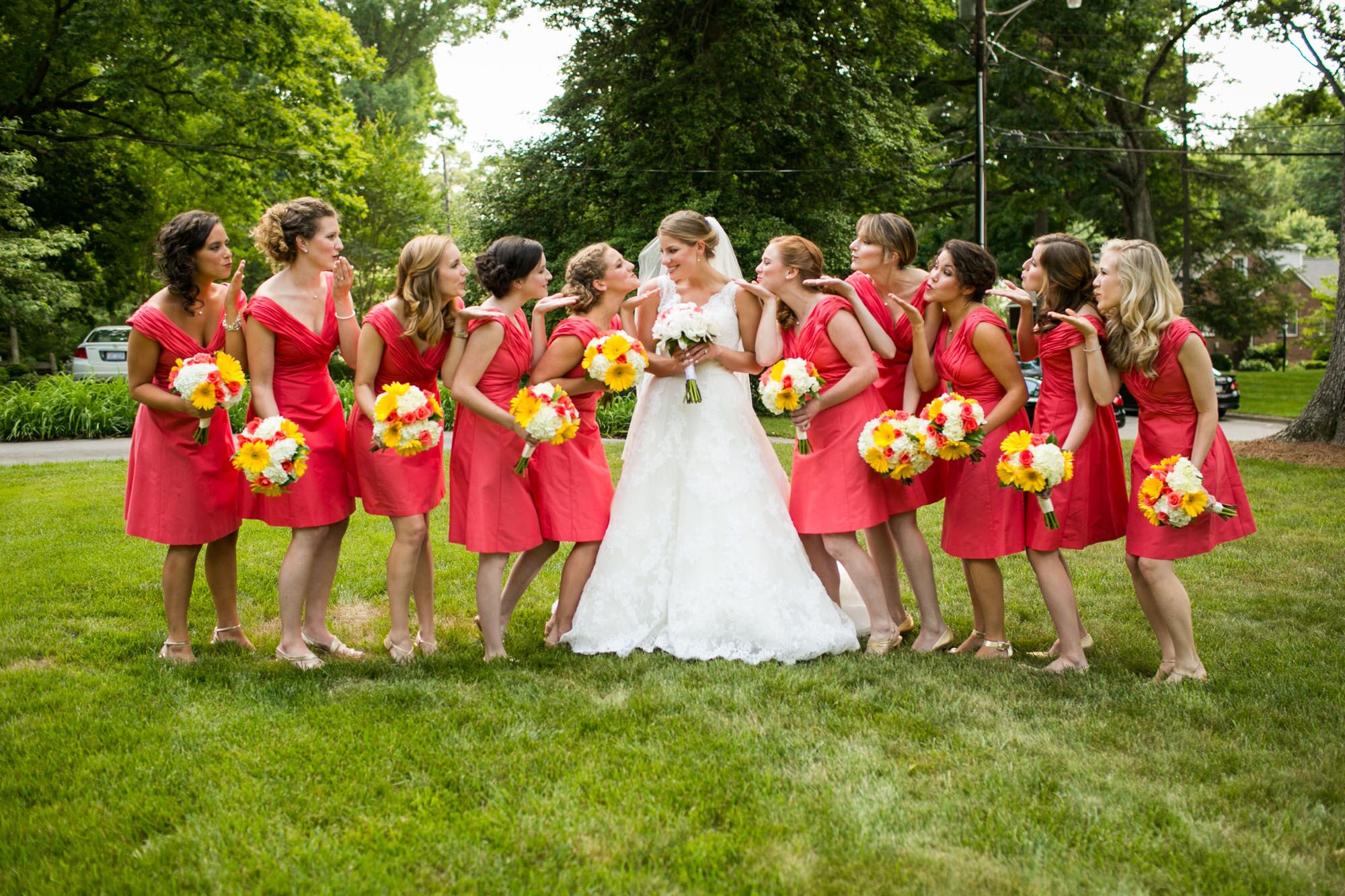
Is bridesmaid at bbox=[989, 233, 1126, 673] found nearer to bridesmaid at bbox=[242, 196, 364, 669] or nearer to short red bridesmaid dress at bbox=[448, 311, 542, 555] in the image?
short red bridesmaid dress at bbox=[448, 311, 542, 555]

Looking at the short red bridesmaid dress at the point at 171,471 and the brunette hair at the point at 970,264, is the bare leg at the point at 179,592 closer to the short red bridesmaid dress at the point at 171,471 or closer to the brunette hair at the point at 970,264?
the short red bridesmaid dress at the point at 171,471

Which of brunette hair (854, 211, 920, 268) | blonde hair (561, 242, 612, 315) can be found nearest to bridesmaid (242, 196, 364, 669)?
blonde hair (561, 242, 612, 315)

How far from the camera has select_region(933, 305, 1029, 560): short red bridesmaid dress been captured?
533 cm

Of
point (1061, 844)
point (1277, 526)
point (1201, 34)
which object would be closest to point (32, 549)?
point (1061, 844)

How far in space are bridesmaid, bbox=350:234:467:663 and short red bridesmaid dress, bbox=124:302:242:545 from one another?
29.6 inches

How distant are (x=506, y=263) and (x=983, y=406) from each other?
2.65 meters

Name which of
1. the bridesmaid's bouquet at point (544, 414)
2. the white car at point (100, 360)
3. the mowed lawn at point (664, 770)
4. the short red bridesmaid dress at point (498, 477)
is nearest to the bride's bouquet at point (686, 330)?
the bridesmaid's bouquet at point (544, 414)

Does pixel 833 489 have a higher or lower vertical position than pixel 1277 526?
higher

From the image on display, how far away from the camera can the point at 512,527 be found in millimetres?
5438

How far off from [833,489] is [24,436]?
15103mm

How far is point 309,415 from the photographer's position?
211 inches

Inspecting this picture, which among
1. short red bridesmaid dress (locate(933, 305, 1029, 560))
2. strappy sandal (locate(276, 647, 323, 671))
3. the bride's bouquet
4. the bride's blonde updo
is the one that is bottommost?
strappy sandal (locate(276, 647, 323, 671))

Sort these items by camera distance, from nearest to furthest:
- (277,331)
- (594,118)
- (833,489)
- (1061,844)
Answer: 1. (1061,844)
2. (277,331)
3. (833,489)
4. (594,118)

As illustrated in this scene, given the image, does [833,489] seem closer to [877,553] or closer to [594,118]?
[877,553]
